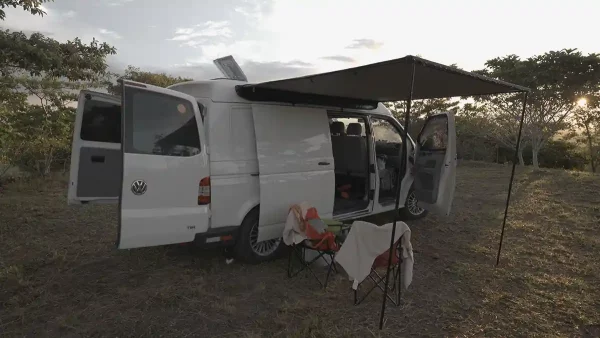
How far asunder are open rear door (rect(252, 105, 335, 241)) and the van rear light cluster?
560mm

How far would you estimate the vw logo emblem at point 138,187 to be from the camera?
2952 millimetres

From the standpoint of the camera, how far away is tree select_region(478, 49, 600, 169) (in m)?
11.0

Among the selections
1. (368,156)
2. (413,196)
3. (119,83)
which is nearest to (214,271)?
(119,83)

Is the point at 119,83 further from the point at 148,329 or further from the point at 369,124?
the point at 369,124

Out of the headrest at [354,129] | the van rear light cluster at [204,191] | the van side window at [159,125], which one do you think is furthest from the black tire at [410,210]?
the van side window at [159,125]

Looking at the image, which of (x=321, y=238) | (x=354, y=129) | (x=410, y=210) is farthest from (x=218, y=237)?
(x=410, y=210)

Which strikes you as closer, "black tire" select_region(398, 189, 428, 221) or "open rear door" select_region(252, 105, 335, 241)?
"open rear door" select_region(252, 105, 335, 241)

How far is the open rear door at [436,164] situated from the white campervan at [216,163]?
0.01 m

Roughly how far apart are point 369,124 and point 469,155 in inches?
541

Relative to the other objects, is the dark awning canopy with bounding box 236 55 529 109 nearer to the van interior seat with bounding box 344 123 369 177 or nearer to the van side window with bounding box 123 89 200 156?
the van interior seat with bounding box 344 123 369 177

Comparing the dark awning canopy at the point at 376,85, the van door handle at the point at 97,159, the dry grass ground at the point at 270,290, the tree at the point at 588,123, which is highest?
the tree at the point at 588,123

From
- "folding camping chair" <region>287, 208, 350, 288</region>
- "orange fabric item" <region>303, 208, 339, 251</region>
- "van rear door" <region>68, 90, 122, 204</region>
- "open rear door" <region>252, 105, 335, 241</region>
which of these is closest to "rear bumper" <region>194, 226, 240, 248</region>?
"open rear door" <region>252, 105, 335, 241</region>

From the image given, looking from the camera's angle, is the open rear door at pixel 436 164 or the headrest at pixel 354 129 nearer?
the open rear door at pixel 436 164

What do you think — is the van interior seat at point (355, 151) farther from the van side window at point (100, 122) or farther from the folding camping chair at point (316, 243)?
the van side window at point (100, 122)
